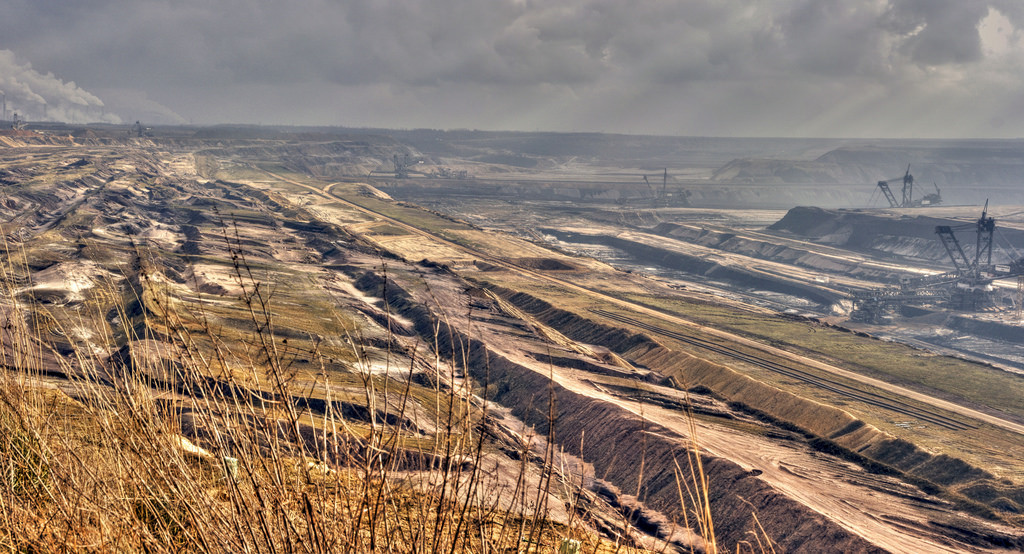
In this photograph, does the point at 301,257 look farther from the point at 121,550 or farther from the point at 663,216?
the point at 663,216

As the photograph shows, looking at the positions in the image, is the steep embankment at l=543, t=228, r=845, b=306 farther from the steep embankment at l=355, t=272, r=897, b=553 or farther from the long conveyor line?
the steep embankment at l=355, t=272, r=897, b=553

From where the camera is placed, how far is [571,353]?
59625 mm

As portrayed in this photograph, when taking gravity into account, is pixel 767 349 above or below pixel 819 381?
above

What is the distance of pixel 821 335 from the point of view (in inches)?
2813

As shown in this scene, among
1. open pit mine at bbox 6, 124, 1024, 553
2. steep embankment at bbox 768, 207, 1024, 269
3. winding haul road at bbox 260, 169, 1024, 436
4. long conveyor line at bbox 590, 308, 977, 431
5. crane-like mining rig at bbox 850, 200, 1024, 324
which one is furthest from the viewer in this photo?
steep embankment at bbox 768, 207, 1024, 269

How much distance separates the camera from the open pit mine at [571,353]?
300 inches

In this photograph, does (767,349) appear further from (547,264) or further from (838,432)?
(547,264)

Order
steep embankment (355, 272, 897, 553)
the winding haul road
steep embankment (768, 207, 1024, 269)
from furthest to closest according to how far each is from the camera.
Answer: steep embankment (768, 207, 1024, 269), the winding haul road, steep embankment (355, 272, 897, 553)

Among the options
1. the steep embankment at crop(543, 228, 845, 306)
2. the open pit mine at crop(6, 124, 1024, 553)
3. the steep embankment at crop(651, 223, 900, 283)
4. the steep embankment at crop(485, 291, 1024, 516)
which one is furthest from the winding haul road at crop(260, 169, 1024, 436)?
the steep embankment at crop(651, 223, 900, 283)

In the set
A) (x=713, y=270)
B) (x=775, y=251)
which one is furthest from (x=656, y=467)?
(x=775, y=251)

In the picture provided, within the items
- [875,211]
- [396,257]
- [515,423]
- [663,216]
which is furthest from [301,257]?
[875,211]

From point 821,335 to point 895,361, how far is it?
29.2 feet

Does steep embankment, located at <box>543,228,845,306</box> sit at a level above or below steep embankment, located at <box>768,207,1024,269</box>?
below

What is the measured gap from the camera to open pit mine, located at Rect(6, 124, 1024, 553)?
25.0 feet
